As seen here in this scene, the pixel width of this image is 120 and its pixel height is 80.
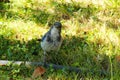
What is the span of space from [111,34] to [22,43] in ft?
5.24

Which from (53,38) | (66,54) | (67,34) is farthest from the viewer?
(67,34)

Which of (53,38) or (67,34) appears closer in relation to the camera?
(53,38)

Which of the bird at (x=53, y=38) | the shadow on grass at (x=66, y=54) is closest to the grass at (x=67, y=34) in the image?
the shadow on grass at (x=66, y=54)

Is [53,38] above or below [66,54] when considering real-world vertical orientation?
above

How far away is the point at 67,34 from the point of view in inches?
249

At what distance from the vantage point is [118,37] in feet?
19.7

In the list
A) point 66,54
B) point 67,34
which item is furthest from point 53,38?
point 67,34

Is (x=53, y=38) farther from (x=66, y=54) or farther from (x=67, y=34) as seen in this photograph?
(x=67, y=34)

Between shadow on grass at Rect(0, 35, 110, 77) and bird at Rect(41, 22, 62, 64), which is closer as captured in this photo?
bird at Rect(41, 22, 62, 64)

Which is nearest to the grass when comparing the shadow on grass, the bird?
the shadow on grass

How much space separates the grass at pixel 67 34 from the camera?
513cm

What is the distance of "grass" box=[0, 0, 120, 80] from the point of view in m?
5.13

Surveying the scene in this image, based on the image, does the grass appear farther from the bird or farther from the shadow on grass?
the bird

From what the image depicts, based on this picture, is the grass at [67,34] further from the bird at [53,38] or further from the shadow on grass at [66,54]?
the bird at [53,38]
